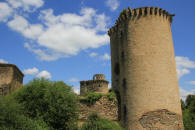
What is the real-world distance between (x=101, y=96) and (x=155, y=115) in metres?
5.05

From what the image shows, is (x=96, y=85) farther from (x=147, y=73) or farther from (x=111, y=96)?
(x=147, y=73)

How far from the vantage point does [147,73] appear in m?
16.7

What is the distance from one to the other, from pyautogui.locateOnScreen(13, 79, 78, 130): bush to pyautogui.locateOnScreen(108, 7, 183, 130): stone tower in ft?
15.2

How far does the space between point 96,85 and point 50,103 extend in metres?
21.1

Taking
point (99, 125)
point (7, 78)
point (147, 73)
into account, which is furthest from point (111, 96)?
point (7, 78)

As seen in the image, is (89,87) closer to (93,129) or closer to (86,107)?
(86,107)

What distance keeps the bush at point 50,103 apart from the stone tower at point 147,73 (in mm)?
4627

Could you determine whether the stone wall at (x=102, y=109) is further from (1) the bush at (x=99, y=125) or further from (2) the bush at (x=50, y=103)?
(1) the bush at (x=99, y=125)

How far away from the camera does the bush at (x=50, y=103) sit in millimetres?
15320

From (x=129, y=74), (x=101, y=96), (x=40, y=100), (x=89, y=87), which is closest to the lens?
(x=40, y=100)

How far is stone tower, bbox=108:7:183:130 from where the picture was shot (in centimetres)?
1608

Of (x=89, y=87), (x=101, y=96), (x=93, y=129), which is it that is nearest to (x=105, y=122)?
(x=93, y=129)

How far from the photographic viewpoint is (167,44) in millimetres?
17766

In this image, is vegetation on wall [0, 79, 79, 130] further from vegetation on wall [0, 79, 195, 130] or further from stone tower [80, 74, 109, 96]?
stone tower [80, 74, 109, 96]
